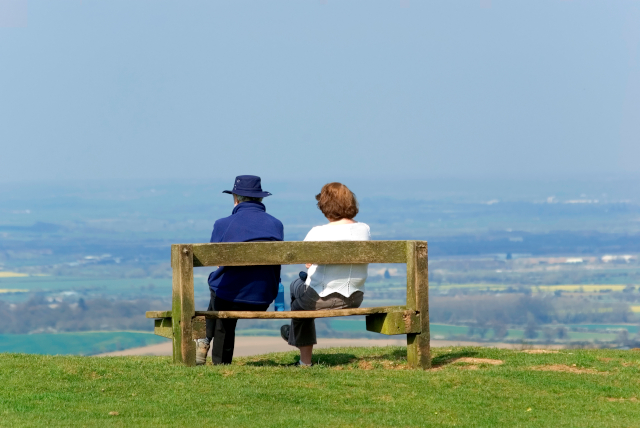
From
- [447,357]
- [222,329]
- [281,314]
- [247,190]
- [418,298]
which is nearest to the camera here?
[281,314]

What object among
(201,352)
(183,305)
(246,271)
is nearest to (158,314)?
(201,352)

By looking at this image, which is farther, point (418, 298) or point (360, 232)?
point (360, 232)

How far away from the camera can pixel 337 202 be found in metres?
9.14

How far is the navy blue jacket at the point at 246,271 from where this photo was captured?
926 cm

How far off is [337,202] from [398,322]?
1355 millimetres

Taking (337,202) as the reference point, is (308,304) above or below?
below

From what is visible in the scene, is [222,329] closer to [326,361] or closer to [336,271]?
[336,271]

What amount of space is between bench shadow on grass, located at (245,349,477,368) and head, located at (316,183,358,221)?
179cm

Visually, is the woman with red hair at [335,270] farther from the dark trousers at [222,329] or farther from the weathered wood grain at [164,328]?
the weathered wood grain at [164,328]

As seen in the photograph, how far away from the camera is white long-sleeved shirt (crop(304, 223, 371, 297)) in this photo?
9.06 m

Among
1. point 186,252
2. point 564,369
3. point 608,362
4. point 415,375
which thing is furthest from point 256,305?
point 608,362

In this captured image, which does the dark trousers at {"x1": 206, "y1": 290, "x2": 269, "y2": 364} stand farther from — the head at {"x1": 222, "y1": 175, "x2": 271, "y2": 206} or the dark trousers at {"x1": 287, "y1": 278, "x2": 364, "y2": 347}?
the head at {"x1": 222, "y1": 175, "x2": 271, "y2": 206}

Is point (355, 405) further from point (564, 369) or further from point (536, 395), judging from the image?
point (564, 369)

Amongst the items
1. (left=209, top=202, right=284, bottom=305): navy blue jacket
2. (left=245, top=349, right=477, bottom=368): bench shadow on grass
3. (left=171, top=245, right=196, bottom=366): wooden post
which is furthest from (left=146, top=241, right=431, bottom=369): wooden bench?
(left=245, top=349, right=477, bottom=368): bench shadow on grass
